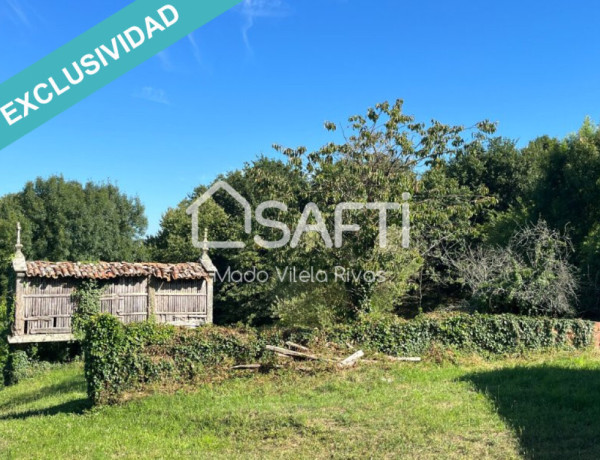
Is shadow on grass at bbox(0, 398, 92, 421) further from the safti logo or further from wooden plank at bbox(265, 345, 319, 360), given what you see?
the safti logo

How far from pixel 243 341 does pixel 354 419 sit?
440cm

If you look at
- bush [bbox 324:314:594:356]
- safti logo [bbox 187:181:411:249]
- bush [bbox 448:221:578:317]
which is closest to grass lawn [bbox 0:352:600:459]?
bush [bbox 324:314:594:356]

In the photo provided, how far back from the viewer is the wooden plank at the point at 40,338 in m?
18.8

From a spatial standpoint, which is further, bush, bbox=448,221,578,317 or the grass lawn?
bush, bbox=448,221,578,317

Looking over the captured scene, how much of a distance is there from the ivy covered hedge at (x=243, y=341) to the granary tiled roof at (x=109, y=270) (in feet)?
30.8

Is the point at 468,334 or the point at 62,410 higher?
the point at 468,334

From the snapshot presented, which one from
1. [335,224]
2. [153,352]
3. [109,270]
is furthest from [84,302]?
[335,224]

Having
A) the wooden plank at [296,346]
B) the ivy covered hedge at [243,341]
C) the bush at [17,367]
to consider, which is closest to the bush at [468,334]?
the ivy covered hedge at [243,341]

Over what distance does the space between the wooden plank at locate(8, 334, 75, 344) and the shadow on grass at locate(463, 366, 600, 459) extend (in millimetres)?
15977

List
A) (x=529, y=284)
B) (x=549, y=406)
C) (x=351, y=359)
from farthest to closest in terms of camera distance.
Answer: (x=529, y=284) → (x=351, y=359) → (x=549, y=406)

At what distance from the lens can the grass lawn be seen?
6.65 metres

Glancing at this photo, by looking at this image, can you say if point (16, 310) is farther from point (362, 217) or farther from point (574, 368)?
point (574, 368)

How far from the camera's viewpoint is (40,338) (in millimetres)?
19141

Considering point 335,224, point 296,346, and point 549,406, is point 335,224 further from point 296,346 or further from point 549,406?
point 549,406
